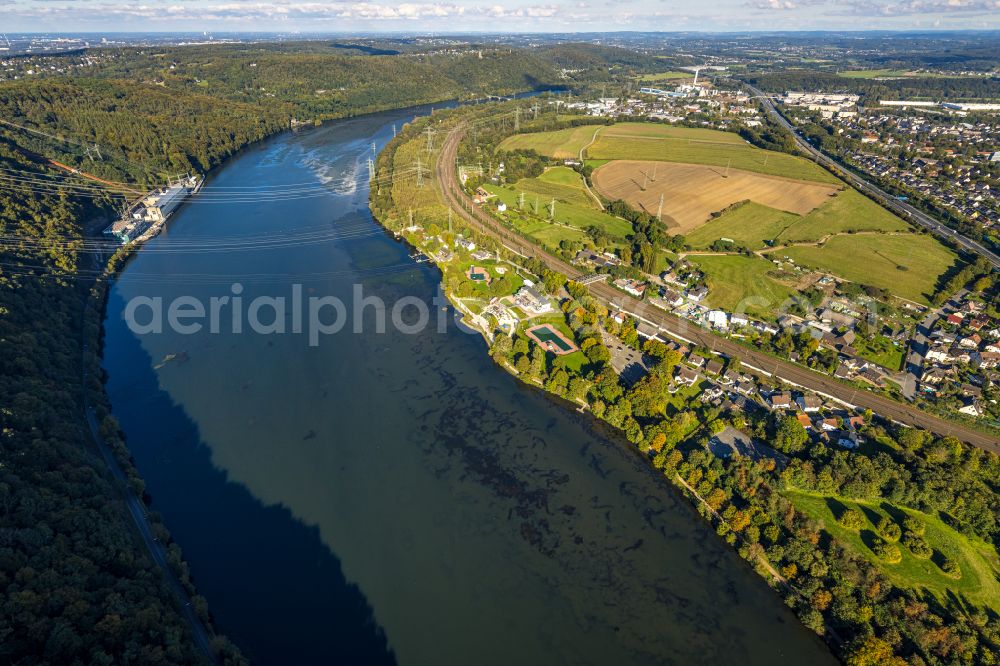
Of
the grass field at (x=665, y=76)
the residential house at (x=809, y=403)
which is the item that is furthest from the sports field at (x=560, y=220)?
the grass field at (x=665, y=76)

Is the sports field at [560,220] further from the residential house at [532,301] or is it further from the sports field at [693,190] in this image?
the residential house at [532,301]

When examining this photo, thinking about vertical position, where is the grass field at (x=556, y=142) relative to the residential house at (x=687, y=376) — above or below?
above

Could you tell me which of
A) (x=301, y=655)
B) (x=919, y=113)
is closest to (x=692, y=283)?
(x=301, y=655)

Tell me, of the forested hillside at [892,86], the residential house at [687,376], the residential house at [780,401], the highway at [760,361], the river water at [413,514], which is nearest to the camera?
the river water at [413,514]

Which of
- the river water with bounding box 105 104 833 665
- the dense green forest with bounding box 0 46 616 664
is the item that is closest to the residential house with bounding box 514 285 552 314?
the river water with bounding box 105 104 833 665

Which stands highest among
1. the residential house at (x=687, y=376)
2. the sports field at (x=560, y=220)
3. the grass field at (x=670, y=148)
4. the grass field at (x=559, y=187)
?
the grass field at (x=670, y=148)

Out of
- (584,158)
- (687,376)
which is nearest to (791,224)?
(584,158)

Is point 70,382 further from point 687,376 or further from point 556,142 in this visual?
point 556,142

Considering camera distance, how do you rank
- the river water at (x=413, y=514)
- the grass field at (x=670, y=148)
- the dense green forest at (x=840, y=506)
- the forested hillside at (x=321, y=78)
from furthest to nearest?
the forested hillside at (x=321, y=78) → the grass field at (x=670, y=148) → the river water at (x=413, y=514) → the dense green forest at (x=840, y=506)
